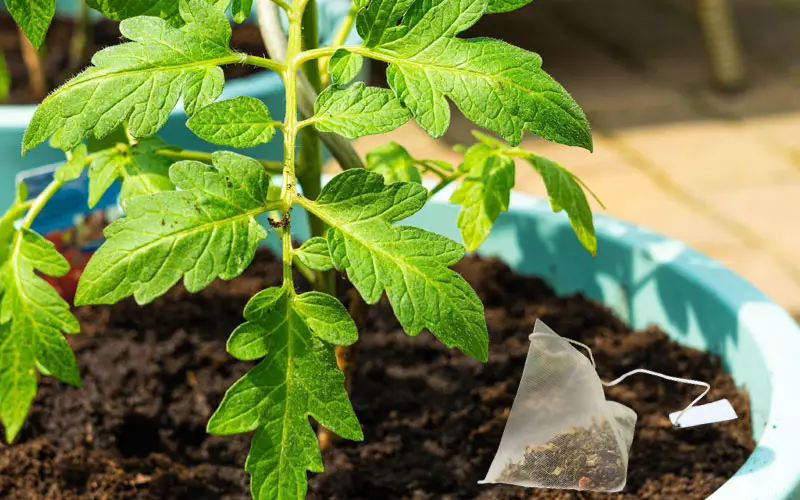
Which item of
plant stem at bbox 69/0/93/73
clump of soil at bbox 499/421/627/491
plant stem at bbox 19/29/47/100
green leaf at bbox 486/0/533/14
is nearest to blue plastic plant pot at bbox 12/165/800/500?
clump of soil at bbox 499/421/627/491

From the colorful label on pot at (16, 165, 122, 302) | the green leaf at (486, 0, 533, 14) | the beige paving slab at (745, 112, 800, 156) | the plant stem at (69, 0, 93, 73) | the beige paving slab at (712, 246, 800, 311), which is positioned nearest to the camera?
the green leaf at (486, 0, 533, 14)

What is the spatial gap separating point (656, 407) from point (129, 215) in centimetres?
71

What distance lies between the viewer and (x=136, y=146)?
1069mm

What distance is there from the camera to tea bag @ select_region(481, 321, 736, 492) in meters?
1.02

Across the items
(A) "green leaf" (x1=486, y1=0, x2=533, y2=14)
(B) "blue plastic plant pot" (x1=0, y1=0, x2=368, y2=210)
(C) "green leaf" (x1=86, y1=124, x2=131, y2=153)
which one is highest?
(A) "green leaf" (x1=486, y1=0, x2=533, y2=14)

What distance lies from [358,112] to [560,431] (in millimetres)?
388

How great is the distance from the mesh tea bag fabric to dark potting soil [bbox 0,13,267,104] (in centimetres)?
146

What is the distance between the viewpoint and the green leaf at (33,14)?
0.86 metres

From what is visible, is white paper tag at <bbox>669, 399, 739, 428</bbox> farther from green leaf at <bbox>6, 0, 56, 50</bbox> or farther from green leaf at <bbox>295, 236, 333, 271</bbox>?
green leaf at <bbox>6, 0, 56, 50</bbox>

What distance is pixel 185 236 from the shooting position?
2.56 feet

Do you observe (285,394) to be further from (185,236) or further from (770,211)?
(770,211)

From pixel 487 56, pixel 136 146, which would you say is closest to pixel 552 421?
pixel 487 56

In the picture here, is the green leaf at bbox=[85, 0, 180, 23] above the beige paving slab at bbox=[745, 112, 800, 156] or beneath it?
above

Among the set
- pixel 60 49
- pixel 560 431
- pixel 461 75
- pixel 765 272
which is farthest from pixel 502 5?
pixel 60 49
